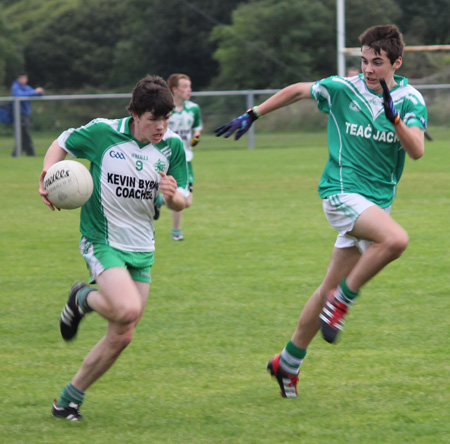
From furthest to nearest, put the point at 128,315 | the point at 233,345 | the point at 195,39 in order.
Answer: the point at 195,39, the point at 233,345, the point at 128,315

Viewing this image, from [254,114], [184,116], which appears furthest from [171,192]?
[184,116]

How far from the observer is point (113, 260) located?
4770mm

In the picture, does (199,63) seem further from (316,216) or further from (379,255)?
(379,255)

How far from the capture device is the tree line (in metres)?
48.6

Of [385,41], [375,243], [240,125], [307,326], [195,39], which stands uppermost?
[385,41]

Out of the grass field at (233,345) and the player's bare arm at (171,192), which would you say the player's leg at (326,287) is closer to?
the grass field at (233,345)

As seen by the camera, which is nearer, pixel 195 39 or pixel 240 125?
pixel 240 125

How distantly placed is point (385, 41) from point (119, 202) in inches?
67.0

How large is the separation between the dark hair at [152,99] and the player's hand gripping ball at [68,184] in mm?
455

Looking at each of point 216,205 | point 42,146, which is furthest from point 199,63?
point 216,205

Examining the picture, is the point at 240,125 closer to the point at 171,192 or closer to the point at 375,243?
the point at 171,192

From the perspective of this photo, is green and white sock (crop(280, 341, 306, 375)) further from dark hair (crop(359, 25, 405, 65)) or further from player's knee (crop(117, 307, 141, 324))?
dark hair (crop(359, 25, 405, 65))

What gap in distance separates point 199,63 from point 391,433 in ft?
172

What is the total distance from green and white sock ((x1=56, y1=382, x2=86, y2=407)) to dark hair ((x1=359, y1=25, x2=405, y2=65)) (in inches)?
96.3
